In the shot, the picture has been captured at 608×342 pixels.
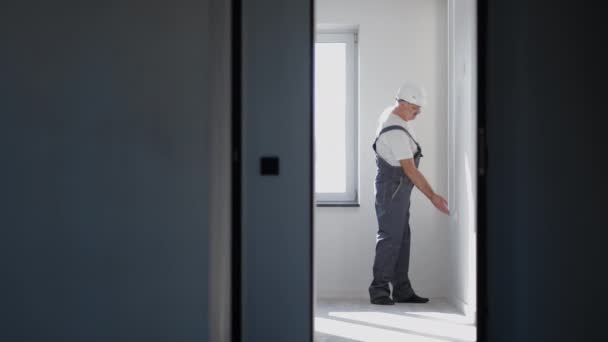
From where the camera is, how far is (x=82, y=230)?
2.67m

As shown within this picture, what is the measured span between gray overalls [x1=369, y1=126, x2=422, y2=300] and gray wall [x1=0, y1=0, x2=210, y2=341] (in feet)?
7.34

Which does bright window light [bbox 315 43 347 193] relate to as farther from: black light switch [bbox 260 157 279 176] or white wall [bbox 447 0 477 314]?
black light switch [bbox 260 157 279 176]

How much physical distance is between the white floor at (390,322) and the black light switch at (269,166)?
1116 millimetres

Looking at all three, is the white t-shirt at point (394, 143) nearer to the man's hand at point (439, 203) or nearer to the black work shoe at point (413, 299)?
the man's hand at point (439, 203)

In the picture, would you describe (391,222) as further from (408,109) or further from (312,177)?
(312,177)

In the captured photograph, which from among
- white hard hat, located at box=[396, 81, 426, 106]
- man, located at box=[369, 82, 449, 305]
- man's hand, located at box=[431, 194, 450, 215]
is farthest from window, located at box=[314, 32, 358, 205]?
man's hand, located at box=[431, 194, 450, 215]

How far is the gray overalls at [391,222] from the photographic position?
4.67m

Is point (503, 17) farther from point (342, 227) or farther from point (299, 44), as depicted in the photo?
point (342, 227)

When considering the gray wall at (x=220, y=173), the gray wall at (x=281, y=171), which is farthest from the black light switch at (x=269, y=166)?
the gray wall at (x=220, y=173)

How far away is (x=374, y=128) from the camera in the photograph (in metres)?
5.12

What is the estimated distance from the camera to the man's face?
15.3 feet

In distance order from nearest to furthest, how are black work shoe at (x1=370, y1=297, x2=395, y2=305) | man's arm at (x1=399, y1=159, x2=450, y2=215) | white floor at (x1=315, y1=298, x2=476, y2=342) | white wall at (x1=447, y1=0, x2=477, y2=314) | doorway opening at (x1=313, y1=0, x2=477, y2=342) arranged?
white floor at (x1=315, y1=298, x2=476, y2=342)
white wall at (x1=447, y1=0, x2=477, y2=314)
man's arm at (x1=399, y1=159, x2=450, y2=215)
black work shoe at (x1=370, y1=297, x2=395, y2=305)
doorway opening at (x1=313, y1=0, x2=477, y2=342)

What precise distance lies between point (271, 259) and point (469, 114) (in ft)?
5.74

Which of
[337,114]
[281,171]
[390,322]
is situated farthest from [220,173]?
[337,114]
